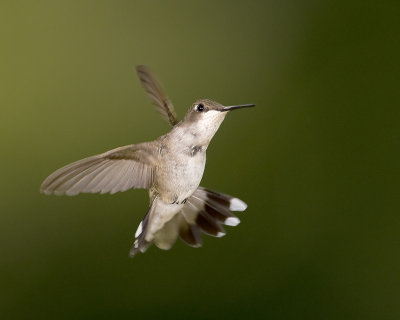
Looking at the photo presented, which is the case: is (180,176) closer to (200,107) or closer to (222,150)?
(200,107)

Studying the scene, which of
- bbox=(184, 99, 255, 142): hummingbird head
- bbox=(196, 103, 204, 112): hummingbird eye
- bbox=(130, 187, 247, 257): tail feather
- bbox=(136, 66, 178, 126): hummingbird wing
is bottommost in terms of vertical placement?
bbox=(130, 187, 247, 257): tail feather

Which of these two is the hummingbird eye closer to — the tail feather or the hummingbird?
the hummingbird

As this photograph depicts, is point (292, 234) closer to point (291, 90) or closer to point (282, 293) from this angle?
point (282, 293)

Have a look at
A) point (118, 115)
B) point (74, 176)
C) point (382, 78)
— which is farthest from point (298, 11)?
point (74, 176)

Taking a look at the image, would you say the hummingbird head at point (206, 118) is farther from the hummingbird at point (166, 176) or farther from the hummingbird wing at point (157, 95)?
the hummingbird wing at point (157, 95)

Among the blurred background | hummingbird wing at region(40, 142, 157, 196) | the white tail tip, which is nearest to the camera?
hummingbird wing at region(40, 142, 157, 196)

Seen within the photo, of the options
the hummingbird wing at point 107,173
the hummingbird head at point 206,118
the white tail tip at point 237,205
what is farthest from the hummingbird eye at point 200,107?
the white tail tip at point 237,205

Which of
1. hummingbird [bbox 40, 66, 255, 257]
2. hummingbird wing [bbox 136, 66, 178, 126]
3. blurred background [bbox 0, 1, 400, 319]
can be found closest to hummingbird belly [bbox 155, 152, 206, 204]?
hummingbird [bbox 40, 66, 255, 257]
